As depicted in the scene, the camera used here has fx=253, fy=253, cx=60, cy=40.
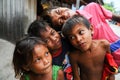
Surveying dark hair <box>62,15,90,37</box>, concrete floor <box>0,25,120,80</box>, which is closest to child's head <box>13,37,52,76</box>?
dark hair <box>62,15,90,37</box>

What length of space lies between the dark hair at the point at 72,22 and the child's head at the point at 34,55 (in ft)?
0.59

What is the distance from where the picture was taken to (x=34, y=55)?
67.6 inches

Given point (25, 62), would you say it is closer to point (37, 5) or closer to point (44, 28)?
point (44, 28)

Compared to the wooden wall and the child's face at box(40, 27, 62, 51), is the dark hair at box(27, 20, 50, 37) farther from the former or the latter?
the wooden wall

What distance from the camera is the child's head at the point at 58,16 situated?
190 cm

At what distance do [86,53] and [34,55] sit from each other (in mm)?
451

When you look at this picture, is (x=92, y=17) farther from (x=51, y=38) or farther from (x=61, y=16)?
(x=51, y=38)

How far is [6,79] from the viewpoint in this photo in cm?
349

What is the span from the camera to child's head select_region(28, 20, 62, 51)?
183cm

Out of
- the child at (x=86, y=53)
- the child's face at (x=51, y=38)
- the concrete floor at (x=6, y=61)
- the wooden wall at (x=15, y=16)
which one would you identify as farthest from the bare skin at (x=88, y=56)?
the wooden wall at (x=15, y=16)

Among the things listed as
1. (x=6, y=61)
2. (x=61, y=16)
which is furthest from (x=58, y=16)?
(x=6, y=61)

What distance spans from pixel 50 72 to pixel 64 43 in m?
0.25

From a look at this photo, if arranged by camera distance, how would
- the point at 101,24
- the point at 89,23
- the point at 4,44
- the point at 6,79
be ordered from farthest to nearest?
the point at 4,44
the point at 6,79
the point at 101,24
the point at 89,23

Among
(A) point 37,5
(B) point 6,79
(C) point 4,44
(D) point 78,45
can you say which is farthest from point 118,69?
(A) point 37,5
